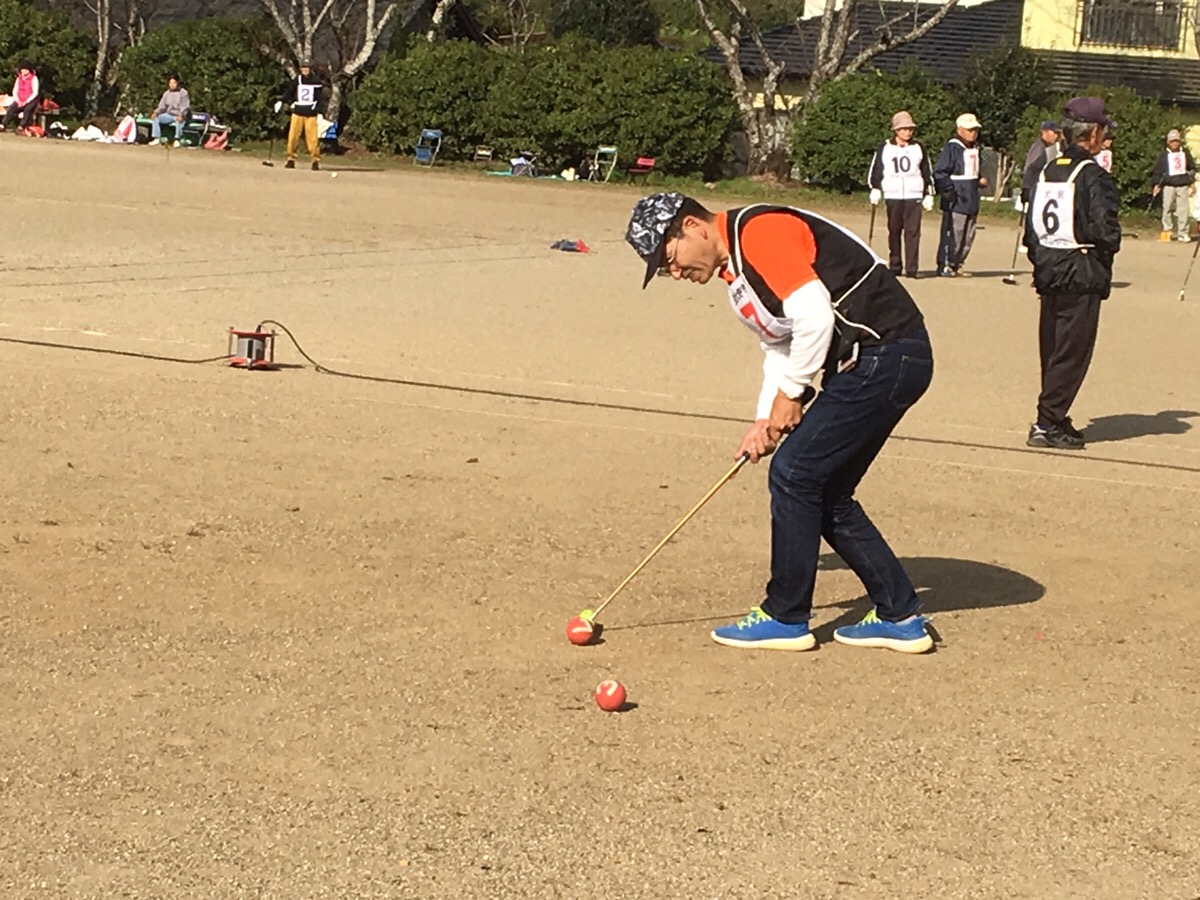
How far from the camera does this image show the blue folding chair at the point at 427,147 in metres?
37.5

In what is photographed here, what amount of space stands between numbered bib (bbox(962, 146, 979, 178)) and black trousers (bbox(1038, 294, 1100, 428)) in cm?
1088

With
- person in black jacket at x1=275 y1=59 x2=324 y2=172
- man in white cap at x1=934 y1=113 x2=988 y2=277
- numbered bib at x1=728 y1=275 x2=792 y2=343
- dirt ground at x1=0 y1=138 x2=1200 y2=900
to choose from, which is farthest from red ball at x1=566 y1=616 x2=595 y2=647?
person in black jacket at x1=275 y1=59 x2=324 y2=172

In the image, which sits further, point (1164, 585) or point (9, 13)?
point (9, 13)

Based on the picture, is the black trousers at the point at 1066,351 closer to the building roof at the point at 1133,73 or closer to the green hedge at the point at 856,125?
the green hedge at the point at 856,125

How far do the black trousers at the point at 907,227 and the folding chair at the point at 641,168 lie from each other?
51.9 ft

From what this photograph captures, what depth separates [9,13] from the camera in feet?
133

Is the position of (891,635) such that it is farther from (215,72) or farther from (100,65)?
(100,65)

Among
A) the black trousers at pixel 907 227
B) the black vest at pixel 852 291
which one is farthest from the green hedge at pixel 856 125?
the black vest at pixel 852 291

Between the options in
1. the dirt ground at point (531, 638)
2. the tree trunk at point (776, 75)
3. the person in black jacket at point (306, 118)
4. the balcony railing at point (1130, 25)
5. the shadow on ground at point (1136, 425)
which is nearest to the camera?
the dirt ground at point (531, 638)

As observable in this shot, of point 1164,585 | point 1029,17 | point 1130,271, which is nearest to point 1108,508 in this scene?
point 1164,585

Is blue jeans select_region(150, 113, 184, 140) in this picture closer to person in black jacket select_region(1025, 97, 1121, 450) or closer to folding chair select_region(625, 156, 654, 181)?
folding chair select_region(625, 156, 654, 181)

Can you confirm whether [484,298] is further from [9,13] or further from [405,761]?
[9,13]

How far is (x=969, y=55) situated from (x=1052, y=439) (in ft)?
123

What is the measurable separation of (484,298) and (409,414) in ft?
18.2
